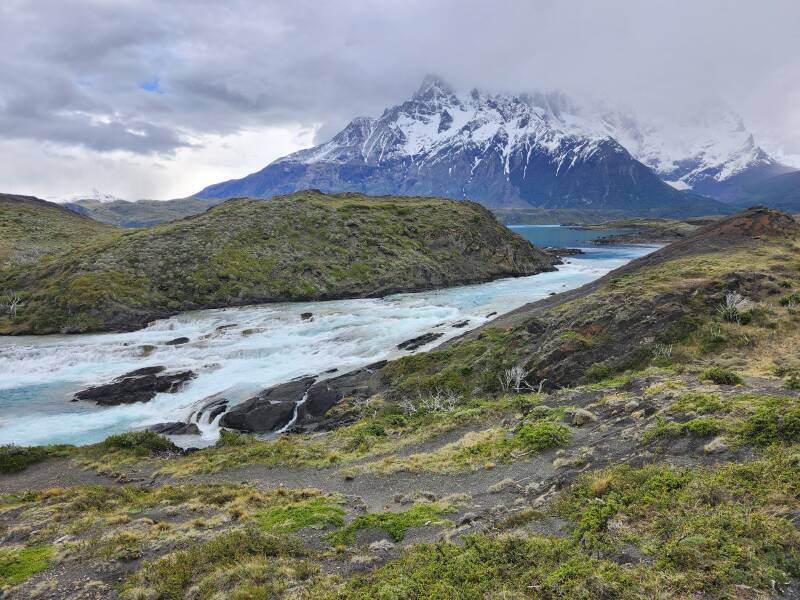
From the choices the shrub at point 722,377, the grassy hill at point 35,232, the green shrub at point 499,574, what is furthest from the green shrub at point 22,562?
the grassy hill at point 35,232

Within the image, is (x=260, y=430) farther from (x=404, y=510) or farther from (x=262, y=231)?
(x=262, y=231)

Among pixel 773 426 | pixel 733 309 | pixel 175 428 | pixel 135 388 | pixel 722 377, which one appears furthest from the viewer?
pixel 135 388

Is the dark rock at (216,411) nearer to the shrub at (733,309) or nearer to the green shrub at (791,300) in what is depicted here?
the shrub at (733,309)

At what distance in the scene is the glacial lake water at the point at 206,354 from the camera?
120ft

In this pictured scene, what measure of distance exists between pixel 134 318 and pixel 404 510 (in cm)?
6416

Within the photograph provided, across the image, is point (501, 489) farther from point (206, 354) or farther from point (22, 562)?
point (206, 354)

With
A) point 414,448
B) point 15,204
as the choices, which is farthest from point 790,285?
point 15,204

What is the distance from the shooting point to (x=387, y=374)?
38062 mm

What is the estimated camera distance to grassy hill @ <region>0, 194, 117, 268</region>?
3770 inches

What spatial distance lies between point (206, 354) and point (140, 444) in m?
23.6

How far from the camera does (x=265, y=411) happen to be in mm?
34500

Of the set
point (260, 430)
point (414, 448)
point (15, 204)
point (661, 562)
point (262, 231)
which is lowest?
point (260, 430)

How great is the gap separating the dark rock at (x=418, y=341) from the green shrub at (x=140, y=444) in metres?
25.3

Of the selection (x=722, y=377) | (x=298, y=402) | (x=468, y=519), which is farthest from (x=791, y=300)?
(x=298, y=402)
